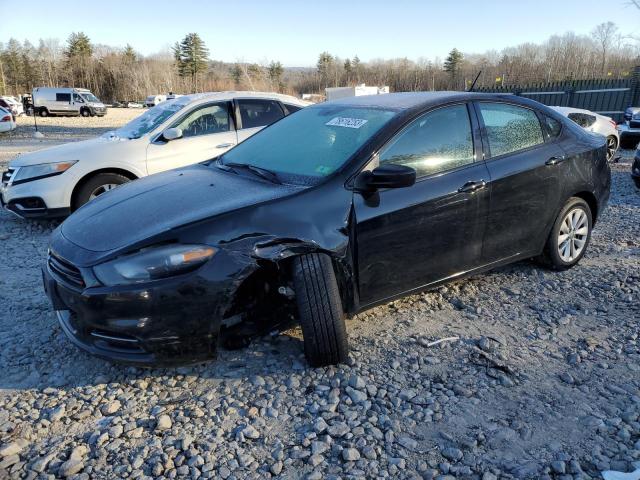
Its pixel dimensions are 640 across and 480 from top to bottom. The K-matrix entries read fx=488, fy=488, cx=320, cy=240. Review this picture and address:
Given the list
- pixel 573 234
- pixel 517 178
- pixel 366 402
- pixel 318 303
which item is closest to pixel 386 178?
pixel 318 303

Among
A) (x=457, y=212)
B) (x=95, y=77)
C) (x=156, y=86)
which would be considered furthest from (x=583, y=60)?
(x=457, y=212)

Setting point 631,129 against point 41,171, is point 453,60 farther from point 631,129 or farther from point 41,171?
point 41,171

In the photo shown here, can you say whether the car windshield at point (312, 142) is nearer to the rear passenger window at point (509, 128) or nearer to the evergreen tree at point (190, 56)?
the rear passenger window at point (509, 128)

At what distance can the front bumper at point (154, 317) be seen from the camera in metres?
2.52

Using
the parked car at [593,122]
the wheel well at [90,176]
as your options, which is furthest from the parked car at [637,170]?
the wheel well at [90,176]

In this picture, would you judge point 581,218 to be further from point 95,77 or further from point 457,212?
point 95,77

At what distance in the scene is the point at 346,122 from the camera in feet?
11.7

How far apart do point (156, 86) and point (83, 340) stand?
8260 cm

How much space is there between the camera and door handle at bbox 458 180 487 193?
135 inches

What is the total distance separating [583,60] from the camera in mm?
68875

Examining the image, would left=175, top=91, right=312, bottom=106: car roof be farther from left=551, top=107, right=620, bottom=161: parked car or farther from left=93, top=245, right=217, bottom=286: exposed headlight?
left=551, top=107, right=620, bottom=161: parked car

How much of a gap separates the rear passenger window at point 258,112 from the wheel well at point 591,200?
394 centimetres

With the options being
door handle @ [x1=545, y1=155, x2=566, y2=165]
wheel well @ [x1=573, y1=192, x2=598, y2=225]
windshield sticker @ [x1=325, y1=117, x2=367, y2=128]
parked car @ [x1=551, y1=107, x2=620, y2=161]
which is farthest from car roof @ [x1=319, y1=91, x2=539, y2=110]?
parked car @ [x1=551, y1=107, x2=620, y2=161]

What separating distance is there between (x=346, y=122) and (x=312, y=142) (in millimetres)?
291
